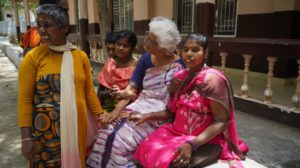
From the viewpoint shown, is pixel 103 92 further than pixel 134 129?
Yes

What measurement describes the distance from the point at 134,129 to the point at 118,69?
70 cm

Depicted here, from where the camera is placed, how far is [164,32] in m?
2.19

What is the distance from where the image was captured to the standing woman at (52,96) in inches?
68.9

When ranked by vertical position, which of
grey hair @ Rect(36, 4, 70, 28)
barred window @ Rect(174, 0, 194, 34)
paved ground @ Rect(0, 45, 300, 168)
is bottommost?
paved ground @ Rect(0, 45, 300, 168)

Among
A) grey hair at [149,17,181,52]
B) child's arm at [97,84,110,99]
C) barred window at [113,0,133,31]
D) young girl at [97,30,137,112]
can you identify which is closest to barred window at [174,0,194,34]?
barred window at [113,0,133,31]

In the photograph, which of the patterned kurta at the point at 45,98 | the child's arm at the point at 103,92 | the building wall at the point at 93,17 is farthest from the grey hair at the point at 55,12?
the building wall at the point at 93,17

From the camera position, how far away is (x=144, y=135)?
2.19 m

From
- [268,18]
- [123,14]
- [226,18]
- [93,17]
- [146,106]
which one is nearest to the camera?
[146,106]

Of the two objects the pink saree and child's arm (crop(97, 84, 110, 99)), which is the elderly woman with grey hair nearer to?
the pink saree

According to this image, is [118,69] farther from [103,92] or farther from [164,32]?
[164,32]

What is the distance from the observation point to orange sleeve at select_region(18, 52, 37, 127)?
1743mm

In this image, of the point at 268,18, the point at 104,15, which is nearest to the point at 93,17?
the point at 104,15

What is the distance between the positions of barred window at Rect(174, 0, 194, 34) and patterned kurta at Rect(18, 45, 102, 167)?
607 cm

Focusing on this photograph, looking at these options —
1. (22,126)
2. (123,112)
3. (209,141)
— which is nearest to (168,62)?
(123,112)
